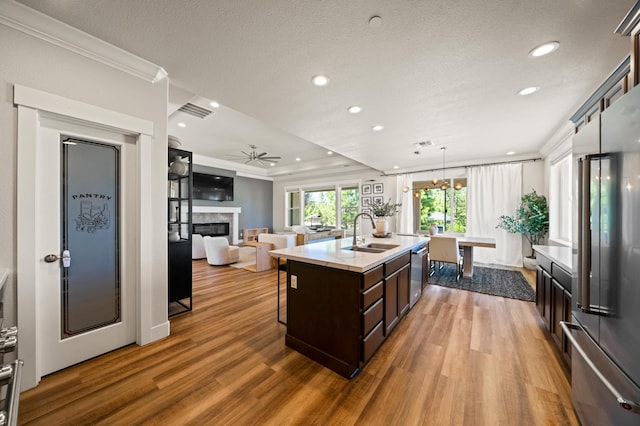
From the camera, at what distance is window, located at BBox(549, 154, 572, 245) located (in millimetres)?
4577

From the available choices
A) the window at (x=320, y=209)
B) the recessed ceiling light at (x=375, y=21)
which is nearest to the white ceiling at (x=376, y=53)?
the recessed ceiling light at (x=375, y=21)

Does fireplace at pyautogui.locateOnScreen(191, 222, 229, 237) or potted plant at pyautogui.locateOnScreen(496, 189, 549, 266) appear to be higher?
potted plant at pyautogui.locateOnScreen(496, 189, 549, 266)

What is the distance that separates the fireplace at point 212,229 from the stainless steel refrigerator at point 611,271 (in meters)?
8.08

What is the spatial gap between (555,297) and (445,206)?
4.78m

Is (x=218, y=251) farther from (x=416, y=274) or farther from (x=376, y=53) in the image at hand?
(x=376, y=53)

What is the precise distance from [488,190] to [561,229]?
1582 mm

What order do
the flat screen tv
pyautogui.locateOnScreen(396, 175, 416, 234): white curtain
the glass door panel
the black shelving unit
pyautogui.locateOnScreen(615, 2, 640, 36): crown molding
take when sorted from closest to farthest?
pyautogui.locateOnScreen(615, 2, 640, 36): crown molding → the glass door panel → the black shelving unit → pyautogui.locateOnScreen(396, 175, 416, 234): white curtain → the flat screen tv

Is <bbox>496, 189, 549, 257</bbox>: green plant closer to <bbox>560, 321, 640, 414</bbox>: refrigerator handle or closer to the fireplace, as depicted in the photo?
<bbox>560, 321, 640, 414</bbox>: refrigerator handle

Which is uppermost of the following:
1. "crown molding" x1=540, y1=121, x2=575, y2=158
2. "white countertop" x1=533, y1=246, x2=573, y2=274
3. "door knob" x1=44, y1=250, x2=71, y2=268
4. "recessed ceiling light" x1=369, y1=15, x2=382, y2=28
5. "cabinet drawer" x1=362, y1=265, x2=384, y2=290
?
"recessed ceiling light" x1=369, y1=15, x2=382, y2=28

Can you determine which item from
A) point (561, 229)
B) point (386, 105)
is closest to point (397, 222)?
point (561, 229)

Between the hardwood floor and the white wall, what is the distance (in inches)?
22.7

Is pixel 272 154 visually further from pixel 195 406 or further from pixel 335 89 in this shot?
pixel 195 406

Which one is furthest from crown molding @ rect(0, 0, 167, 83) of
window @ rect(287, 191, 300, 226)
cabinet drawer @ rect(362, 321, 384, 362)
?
window @ rect(287, 191, 300, 226)

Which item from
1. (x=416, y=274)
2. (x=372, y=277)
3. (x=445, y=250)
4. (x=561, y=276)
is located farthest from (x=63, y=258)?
(x=445, y=250)
